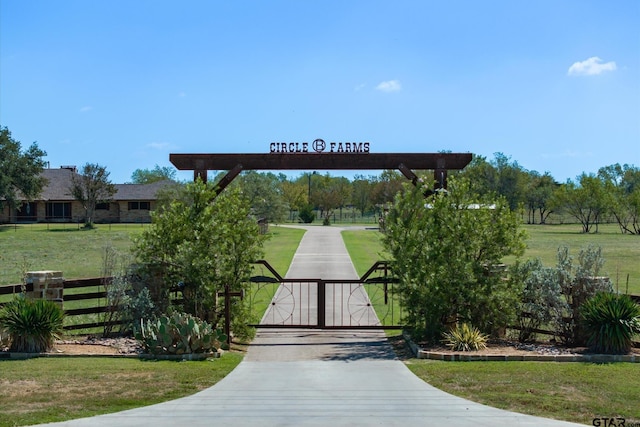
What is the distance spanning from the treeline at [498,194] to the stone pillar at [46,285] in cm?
4229

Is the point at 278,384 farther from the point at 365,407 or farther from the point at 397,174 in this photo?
the point at 397,174

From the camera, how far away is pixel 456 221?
1305 centimetres

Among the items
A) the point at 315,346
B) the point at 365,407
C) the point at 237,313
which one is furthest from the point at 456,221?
the point at 365,407

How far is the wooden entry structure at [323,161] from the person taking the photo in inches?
603

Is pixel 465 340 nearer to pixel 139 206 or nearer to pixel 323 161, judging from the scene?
pixel 323 161

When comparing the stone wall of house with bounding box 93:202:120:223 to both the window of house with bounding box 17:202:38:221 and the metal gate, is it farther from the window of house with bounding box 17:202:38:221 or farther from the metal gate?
the metal gate

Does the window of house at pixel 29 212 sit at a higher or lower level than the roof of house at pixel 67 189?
lower

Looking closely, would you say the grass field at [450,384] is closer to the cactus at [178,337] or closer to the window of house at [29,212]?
the cactus at [178,337]

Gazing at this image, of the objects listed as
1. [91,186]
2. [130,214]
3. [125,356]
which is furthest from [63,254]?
[130,214]

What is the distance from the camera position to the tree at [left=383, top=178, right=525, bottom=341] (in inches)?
504

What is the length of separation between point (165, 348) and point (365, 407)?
4.47 metres

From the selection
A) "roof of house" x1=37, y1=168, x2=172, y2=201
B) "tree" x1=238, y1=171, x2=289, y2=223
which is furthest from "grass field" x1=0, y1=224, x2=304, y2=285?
"roof of house" x1=37, y1=168, x2=172, y2=201

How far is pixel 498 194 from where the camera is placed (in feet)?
298

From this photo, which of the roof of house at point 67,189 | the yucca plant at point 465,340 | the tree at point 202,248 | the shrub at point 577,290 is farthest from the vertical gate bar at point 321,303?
the roof of house at point 67,189
